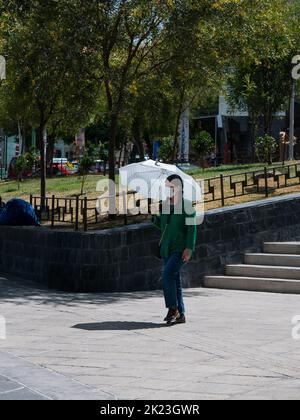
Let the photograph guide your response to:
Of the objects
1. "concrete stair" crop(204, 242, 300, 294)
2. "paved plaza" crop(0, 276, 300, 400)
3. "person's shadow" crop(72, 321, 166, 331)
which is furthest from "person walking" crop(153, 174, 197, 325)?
"concrete stair" crop(204, 242, 300, 294)

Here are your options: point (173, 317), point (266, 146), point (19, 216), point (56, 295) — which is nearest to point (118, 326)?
point (173, 317)

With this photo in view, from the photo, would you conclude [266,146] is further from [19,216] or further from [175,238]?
[175,238]

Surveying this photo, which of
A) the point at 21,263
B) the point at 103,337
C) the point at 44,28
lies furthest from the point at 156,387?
the point at 44,28

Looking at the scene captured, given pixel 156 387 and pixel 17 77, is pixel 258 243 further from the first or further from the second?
pixel 156 387

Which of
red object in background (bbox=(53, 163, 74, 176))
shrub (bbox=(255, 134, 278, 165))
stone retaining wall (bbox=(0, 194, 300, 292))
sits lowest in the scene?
stone retaining wall (bbox=(0, 194, 300, 292))

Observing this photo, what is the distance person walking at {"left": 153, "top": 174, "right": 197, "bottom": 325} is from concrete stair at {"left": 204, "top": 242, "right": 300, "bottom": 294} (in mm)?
3607

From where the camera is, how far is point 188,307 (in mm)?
11055

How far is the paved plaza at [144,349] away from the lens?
6.46m

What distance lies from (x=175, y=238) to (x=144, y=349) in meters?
1.61

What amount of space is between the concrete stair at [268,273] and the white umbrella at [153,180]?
184 centimetres

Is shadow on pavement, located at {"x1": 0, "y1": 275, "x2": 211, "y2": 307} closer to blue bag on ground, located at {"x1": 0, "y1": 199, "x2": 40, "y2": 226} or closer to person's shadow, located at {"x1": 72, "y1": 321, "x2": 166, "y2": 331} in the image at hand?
blue bag on ground, located at {"x1": 0, "y1": 199, "x2": 40, "y2": 226}

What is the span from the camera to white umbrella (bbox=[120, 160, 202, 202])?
1506 centimetres

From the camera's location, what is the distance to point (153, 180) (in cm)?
1598

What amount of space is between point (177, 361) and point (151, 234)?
17.5 feet
